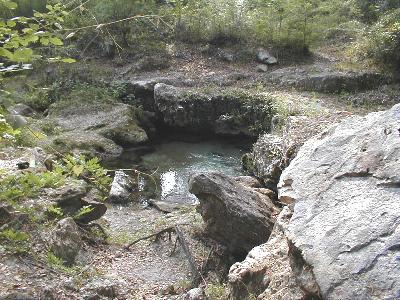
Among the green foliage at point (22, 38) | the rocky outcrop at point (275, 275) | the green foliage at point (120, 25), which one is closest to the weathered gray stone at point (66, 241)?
the rocky outcrop at point (275, 275)

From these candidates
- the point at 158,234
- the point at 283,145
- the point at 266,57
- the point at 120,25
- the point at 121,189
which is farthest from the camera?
Result: the point at 120,25

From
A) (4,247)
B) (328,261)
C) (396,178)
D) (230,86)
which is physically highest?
(396,178)

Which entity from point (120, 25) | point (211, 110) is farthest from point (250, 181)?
point (120, 25)

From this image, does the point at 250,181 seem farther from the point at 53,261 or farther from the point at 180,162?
the point at 53,261

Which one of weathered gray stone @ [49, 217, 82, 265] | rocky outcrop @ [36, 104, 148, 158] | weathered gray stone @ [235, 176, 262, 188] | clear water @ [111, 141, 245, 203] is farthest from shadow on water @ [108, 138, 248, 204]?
weathered gray stone @ [49, 217, 82, 265]

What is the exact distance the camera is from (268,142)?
35.8ft

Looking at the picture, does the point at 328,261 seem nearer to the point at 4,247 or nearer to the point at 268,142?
the point at 4,247

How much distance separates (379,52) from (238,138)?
5061mm

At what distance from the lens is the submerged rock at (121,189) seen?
10938 millimetres

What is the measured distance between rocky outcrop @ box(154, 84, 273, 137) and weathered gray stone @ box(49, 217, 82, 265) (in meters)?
7.84

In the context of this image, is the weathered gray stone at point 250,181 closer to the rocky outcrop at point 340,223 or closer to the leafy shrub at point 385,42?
the rocky outcrop at point 340,223

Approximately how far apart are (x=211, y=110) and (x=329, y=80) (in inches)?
152

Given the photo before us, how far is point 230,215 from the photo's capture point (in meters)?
7.73

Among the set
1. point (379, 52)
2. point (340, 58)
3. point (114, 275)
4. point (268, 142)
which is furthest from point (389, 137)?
point (340, 58)
